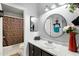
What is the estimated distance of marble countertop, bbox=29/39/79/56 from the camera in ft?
5.19

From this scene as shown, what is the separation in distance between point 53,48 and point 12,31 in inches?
22.9

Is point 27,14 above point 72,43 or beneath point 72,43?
above

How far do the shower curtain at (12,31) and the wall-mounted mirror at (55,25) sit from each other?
14.2 inches

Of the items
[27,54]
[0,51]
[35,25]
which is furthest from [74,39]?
[0,51]

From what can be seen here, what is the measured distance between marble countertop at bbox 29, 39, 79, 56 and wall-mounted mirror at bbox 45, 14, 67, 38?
0.13 m

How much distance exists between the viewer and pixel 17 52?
1672 millimetres

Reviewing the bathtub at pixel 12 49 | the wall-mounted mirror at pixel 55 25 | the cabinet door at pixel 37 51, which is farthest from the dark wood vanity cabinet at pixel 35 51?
the wall-mounted mirror at pixel 55 25

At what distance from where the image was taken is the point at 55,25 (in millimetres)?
1661

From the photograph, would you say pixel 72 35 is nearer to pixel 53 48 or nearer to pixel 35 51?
pixel 53 48

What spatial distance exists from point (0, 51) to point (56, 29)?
0.80m

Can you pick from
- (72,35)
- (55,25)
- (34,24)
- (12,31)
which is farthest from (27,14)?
→ (72,35)

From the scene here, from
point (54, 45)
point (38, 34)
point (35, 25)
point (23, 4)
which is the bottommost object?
point (54, 45)

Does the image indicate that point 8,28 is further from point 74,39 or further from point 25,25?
point 74,39

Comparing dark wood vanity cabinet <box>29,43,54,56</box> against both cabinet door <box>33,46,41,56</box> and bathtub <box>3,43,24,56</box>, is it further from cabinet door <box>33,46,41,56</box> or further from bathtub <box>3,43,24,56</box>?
bathtub <box>3,43,24,56</box>
